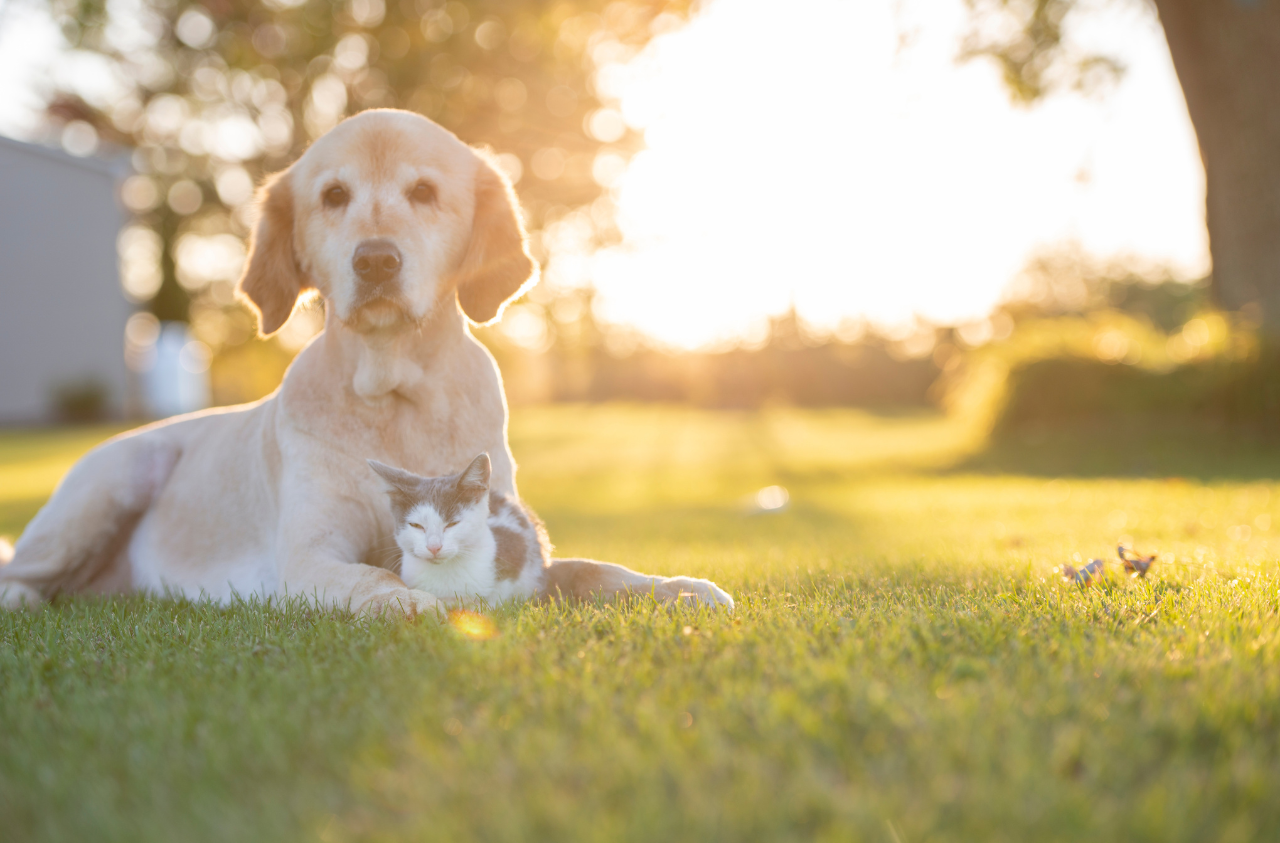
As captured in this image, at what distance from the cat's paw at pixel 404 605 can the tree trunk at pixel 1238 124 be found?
13.2 m

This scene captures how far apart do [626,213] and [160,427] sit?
15700 millimetres

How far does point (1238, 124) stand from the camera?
12078 mm

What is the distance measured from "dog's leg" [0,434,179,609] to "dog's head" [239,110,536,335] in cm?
139

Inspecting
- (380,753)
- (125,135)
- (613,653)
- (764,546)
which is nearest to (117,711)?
(380,753)

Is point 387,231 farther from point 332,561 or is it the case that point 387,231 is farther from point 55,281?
point 55,281

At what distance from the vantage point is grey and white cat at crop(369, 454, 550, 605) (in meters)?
3.25

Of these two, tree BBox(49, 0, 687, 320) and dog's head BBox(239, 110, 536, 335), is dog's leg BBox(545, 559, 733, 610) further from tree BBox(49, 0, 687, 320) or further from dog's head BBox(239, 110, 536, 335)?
tree BBox(49, 0, 687, 320)

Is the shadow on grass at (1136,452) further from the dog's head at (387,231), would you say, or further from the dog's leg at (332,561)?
the dog's leg at (332,561)

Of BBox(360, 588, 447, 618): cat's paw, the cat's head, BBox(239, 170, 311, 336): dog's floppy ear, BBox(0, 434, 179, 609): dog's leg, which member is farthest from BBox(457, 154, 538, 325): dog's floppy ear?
BBox(0, 434, 179, 609): dog's leg

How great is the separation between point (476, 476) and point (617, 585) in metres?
0.72

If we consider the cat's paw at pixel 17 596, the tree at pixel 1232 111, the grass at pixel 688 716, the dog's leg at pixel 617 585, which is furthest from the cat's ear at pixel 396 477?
the tree at pixel 1232 111

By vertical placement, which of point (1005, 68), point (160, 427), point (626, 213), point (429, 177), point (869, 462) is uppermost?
point (1005, 68)

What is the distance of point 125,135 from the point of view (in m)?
25.5

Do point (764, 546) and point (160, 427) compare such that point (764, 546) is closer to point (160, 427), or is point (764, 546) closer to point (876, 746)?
point (160, 427)
